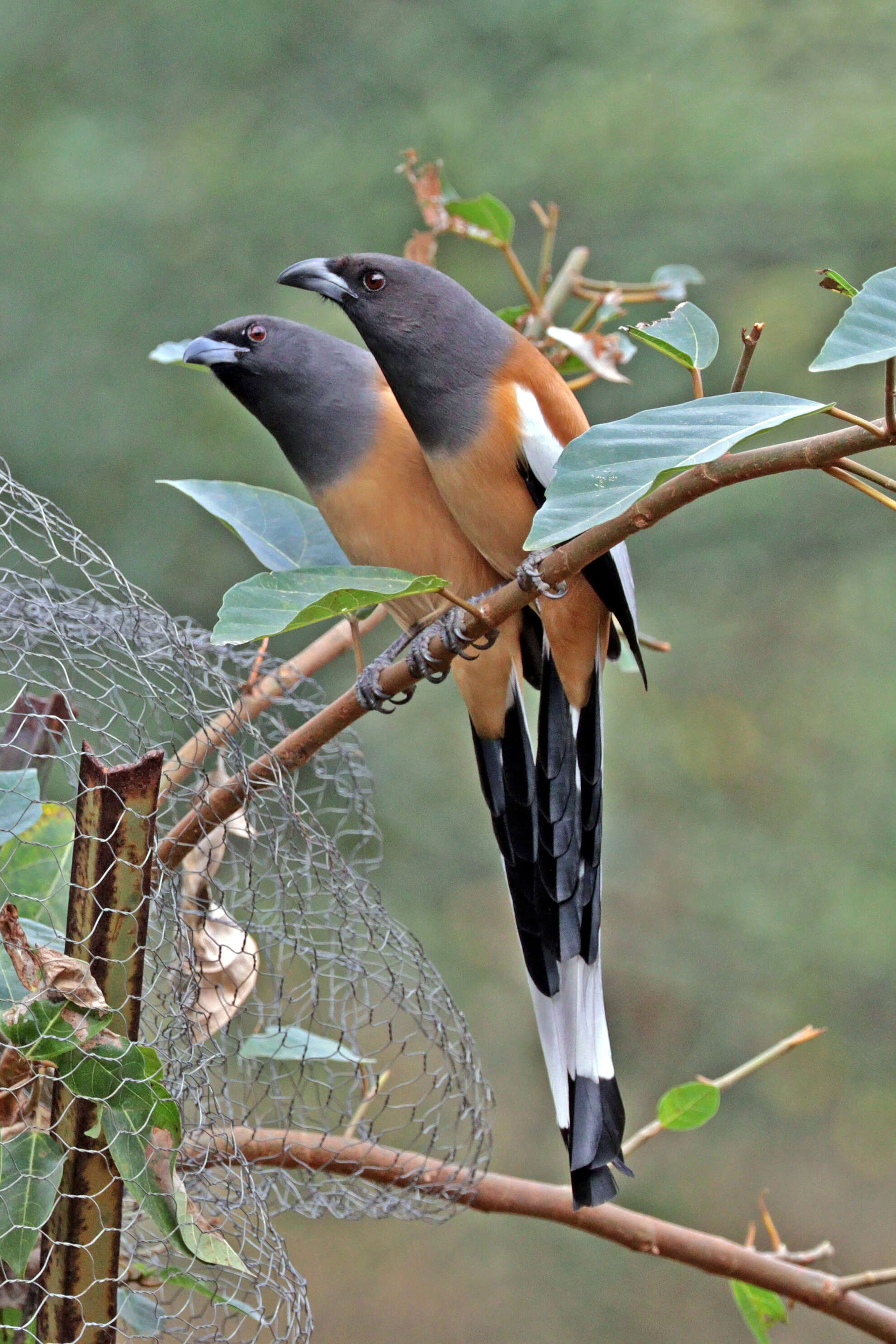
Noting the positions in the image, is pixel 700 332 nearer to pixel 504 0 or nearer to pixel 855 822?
pixel 855 822

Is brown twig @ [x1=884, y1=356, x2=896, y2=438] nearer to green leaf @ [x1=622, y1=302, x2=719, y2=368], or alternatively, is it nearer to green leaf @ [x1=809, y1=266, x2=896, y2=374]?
green leaf @ [x1=809, y1=266, x2=896, y2=374]

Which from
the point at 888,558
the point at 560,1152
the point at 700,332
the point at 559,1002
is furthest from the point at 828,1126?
the point at 700,332

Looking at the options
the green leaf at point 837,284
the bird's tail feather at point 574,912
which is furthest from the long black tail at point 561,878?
the green leaf at point 837,284

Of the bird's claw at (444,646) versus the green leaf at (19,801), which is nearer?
the green leaf at (19,801)

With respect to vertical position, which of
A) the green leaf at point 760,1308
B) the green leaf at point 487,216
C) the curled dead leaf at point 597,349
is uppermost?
the green leaf at point 487,216

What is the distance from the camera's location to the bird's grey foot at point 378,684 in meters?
0.85

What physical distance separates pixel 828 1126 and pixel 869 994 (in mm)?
370

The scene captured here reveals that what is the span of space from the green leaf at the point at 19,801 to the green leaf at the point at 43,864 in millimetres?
21

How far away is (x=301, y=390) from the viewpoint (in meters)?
1.16

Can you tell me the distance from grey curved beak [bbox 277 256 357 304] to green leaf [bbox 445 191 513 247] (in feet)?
0.69

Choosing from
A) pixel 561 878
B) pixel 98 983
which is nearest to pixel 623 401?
pixel 561 878

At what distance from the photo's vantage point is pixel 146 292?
2.89 metres

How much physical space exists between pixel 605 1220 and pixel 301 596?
523 mm

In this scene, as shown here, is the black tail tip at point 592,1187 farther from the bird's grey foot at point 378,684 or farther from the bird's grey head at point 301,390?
the bird's grey head at point 301,390
